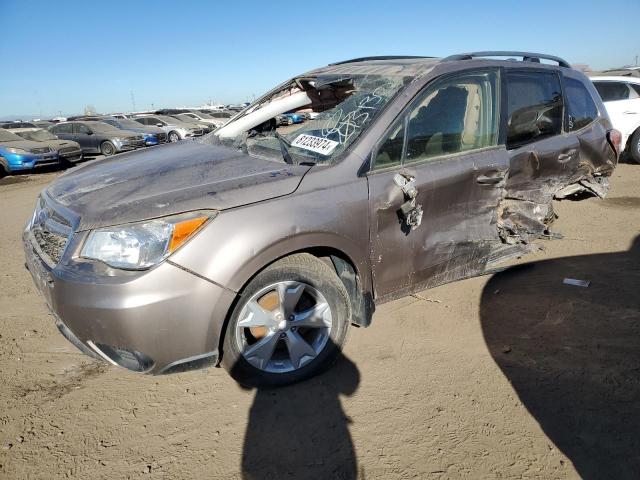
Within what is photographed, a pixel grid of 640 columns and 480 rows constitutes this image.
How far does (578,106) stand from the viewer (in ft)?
13.7

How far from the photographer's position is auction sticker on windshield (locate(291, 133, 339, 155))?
2.71m

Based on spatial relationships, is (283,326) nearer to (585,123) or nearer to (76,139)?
(585,123)

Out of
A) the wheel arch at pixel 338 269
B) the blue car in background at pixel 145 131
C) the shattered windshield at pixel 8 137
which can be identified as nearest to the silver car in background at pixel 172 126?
the blue car in background at pixel 145 131

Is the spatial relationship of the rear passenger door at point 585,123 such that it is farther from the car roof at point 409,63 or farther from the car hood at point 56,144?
the car hood at point 56,144

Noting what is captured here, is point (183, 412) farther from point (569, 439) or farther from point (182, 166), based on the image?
point (569, 439)

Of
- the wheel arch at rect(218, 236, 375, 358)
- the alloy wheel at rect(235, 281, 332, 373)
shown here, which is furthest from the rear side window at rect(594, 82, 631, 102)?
the alloy wheel at rect(235, 281, 332, 373)

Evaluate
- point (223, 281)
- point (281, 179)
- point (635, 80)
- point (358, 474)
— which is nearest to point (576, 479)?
point (358, 474)

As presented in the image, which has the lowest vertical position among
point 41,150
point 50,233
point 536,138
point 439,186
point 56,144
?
point 41,150

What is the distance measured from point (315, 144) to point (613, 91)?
8.84 meters

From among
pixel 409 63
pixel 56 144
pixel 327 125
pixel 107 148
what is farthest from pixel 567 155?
pixel 107 148

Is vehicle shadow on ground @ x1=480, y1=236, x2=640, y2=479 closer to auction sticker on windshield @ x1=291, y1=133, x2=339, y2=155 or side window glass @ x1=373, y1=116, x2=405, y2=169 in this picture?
side window glass @ x1=373, y1=116, x2=405, y2=169

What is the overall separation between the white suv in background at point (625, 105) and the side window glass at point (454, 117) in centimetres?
726

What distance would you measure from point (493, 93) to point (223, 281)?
2.48m

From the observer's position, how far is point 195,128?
71.7ft
